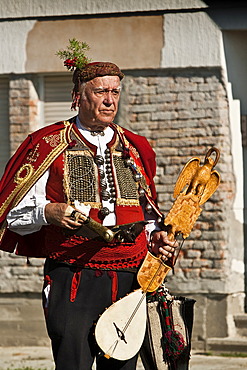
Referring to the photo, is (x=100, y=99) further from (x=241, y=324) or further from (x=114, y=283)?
(x=241, y=324)

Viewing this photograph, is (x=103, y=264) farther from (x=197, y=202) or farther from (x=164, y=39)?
(x=164, y=39)

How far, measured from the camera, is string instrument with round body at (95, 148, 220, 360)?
4.82 metres

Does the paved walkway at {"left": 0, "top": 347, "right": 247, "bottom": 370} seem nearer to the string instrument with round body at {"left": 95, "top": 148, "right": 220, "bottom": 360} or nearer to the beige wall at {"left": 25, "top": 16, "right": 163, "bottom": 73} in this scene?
the beige wall at {"left": 25, "top": 16, "right": 163, "bottom": 73}

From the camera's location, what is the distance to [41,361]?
8.94 m

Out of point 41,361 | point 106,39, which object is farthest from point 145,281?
point 106,39

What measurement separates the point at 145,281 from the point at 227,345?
424 centimetres

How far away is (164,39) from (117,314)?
4727mm

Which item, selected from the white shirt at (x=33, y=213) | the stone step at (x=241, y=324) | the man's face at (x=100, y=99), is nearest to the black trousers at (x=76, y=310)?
the white shirt at (x=33, y=213)

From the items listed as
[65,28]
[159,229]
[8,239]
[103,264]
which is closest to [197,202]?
[159,229]

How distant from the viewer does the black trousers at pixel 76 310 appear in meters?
4.85

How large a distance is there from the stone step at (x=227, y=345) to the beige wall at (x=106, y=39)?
2.64m

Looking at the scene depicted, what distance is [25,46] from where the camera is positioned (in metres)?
9.38

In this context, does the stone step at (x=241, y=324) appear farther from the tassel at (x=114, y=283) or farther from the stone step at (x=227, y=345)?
the tassel at (x=114, y=283)

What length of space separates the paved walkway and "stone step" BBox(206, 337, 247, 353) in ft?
0.29
